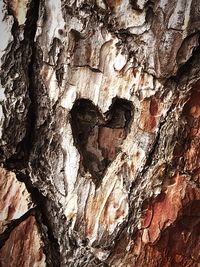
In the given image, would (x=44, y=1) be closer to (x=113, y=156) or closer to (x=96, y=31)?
(x=96, y=31)

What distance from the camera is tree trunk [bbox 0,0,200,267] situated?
89cm

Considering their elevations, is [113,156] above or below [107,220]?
above

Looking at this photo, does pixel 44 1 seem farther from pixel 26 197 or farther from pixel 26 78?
pixel 26 197

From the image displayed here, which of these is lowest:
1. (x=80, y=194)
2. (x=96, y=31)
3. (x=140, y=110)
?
(x=80, y=194)

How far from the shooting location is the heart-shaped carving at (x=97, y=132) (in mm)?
935

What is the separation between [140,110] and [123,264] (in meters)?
0.30

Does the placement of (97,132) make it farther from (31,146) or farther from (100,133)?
(31,146)

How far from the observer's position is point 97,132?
0.95 metres

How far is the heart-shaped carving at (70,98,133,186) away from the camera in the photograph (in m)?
0.94

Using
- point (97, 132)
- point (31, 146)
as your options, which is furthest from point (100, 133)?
point (31, 146)

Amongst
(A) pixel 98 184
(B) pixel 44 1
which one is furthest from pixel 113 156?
(B) pixel 44 1

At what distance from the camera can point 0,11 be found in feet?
3.18

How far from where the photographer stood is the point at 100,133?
0.96 meters

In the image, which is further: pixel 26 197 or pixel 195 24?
pixel 26 197
